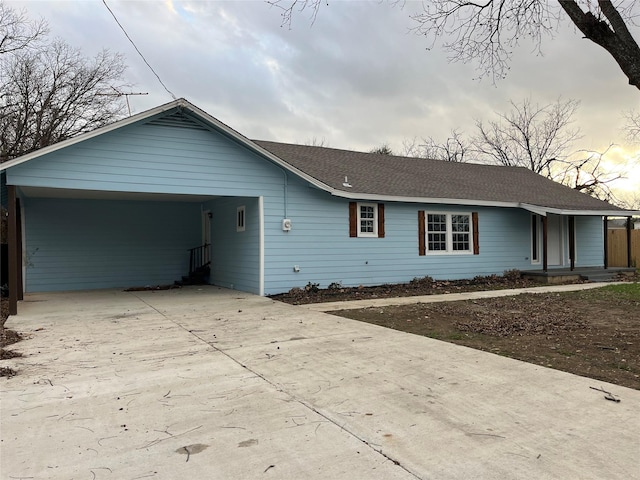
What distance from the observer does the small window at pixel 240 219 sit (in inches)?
500

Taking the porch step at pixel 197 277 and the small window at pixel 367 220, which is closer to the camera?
the small window at pixel 367 220

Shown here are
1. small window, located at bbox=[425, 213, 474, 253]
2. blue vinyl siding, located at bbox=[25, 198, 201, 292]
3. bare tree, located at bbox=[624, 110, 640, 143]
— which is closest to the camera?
blue vinyl siding, located at bbox=[25, 198, 201, 292]

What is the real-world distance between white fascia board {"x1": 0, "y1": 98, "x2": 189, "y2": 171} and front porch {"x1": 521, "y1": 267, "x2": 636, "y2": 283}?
12.3 metres

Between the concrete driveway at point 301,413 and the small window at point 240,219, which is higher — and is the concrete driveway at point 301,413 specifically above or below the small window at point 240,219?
below

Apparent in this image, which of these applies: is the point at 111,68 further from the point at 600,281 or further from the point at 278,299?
the point at 600,281

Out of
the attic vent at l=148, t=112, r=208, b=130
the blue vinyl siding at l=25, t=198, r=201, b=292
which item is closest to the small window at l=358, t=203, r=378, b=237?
the attic vent at l=148, t=112, r=208, b=130

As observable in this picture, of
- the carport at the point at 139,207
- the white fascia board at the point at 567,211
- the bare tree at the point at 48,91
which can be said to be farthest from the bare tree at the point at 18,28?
the white fascia board at the point at 567,211

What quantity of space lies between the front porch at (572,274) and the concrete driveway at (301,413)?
1048 cm

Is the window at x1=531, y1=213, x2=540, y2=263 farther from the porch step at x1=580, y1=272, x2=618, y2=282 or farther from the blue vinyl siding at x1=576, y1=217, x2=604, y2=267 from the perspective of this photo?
the blue vinyl siding at x1=576, y1=217, x2=604, y2=267

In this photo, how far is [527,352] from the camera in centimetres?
580

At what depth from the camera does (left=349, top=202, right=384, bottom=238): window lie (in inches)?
512

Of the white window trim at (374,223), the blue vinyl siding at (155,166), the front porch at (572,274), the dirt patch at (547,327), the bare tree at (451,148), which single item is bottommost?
the dirt patch at (547,327)

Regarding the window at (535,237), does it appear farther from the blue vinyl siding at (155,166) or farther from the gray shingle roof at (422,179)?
the blue vinyl siding at (155,166)

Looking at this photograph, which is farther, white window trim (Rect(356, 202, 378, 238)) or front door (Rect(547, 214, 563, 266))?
front door (Rect(547, 214, 563, 266))
